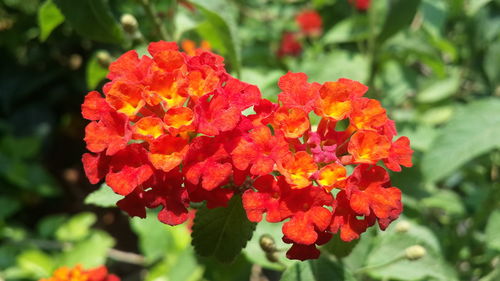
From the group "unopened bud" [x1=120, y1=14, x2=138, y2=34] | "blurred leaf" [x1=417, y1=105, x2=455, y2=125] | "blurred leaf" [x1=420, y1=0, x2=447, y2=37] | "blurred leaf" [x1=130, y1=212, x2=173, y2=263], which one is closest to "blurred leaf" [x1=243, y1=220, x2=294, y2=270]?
"unopened bud" [x1=120, y1=14, x2=138, y2=34]

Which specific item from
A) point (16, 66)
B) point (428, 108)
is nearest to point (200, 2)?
point (428, 108)

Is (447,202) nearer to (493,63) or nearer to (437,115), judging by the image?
(437,115)

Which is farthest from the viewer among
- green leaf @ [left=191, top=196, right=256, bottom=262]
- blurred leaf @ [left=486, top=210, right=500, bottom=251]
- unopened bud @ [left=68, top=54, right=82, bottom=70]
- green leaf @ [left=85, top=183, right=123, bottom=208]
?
unopened bud @ [left=68, top=54, right=82, bottom=70]

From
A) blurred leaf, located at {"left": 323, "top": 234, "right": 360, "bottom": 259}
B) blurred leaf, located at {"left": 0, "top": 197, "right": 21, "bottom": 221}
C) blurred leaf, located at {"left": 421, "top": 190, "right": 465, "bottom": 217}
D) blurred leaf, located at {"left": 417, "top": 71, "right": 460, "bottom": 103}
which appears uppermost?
blurred leaf, located at {"left": 323, "top": 234, "right": 360, "bottom": 259}

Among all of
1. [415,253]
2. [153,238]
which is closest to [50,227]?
[153,238]

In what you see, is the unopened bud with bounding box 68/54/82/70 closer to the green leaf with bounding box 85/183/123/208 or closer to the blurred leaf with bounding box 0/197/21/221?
the blurred leaf with bounding box 0/197/21/221

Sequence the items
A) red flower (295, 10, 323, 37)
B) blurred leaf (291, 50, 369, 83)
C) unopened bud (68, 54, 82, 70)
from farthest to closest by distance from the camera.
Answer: unopened bud (68, 54, 82, 70) → red flower (295, 10, 323, 37) → blurred leaf (291, 50, 369, 83)

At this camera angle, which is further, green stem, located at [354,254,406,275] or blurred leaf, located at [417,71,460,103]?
blurred leaf, located at [417,71,460,103]

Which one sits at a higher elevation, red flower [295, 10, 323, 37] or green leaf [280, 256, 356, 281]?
green leaf [280, 256, 356, 281]
